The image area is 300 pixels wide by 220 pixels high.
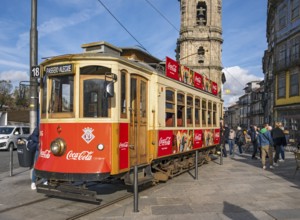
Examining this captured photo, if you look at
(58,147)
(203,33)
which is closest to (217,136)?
(58,147)

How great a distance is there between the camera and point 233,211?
732 centimetres

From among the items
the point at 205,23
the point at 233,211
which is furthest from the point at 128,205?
the point at 205,23

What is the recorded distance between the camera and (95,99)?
7742 mm

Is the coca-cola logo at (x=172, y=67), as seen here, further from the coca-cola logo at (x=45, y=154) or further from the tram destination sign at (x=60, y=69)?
the coca-cola logo at (x=45, y=154)

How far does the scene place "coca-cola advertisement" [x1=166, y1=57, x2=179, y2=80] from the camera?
10582 mm

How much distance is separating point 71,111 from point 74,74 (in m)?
0.79

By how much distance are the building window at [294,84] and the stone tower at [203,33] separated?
27302mm

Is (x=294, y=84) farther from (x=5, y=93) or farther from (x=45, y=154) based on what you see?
(x=5, y=93)

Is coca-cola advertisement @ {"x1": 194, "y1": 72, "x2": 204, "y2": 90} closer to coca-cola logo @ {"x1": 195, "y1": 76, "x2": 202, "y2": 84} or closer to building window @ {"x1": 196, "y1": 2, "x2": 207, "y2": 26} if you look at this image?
coca-cola logo @ {"x1": 195, "y1": 76, "x2": 202, "y2": 84}

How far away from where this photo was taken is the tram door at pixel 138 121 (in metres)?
8.53

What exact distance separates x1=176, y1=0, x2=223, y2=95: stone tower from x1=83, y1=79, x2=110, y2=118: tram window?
5428cm

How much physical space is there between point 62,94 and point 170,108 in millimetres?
3643

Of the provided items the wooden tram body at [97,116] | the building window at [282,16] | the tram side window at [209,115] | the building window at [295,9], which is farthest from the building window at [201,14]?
the wooden tram body at [97,116]

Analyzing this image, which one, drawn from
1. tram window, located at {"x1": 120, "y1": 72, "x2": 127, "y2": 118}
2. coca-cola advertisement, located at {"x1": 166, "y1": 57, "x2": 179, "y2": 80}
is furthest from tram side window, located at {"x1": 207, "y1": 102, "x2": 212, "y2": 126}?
tram window, located at {"x1": 120, "y1": 72, "x2": 127, "y2": 118}
